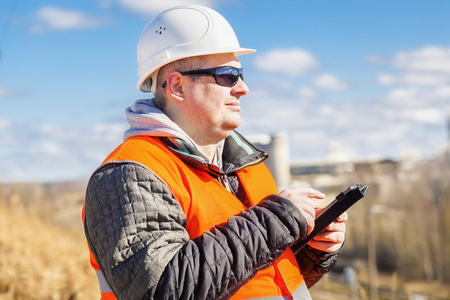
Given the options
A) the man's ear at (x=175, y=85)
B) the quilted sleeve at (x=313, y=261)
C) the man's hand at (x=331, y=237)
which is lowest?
the quilted sleeve at (x=313, y=261)

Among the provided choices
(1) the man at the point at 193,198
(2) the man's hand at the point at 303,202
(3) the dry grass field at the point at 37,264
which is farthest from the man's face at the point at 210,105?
(3) the dry grass field at the point at 37,264

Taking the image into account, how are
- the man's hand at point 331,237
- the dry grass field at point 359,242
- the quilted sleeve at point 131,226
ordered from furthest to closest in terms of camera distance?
the dry grass field at point 359,242
the man's hand at point 331,237
the quilted sleeve at point 131,226

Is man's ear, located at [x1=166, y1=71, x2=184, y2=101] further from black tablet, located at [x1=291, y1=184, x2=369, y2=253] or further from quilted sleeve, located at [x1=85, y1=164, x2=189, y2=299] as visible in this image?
black tablet, located at [x1=291, y1=184, x2=369, y2=253]

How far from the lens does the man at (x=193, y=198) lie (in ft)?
5.99

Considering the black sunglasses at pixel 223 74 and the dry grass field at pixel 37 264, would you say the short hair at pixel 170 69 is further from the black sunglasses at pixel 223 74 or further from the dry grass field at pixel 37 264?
the dry grass field at pixel 37 264

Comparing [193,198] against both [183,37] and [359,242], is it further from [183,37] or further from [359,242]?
[359,242]

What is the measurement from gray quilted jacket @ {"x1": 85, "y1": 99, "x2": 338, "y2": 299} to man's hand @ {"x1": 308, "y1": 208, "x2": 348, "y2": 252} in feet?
1.33

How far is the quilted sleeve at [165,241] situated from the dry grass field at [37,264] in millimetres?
Answer: 3350

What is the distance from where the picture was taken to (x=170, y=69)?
230 centimetres

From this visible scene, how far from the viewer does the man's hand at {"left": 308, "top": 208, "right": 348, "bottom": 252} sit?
7.84 feet

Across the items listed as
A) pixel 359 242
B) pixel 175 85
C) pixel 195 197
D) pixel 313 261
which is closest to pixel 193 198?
pixel 195 197

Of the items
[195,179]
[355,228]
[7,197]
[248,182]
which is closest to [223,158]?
[248,182]

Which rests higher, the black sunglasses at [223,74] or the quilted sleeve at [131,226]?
the black sunglasses at [223,74]

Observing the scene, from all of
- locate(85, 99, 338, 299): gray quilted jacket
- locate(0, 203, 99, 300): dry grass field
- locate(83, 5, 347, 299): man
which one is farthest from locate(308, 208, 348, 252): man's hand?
locate(0, 203, 99, 300): dry grass field
